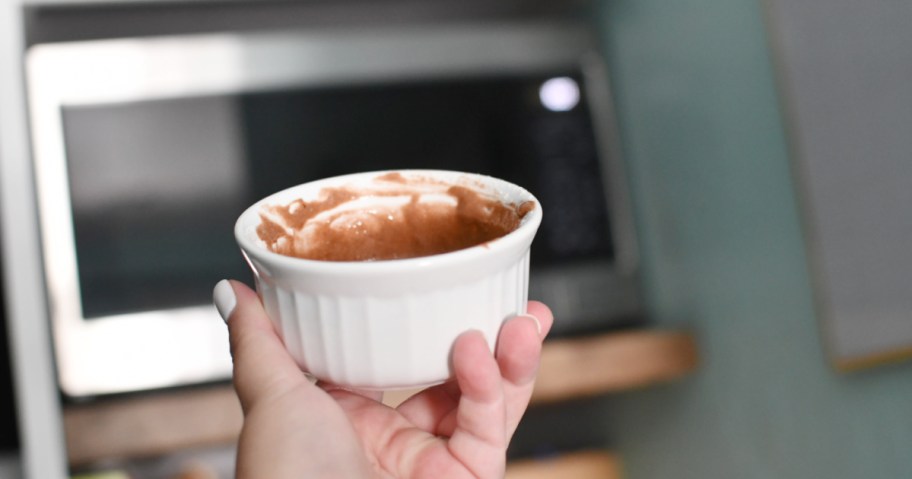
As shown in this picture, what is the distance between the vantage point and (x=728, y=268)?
3.13 feet

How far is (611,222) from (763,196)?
267mm

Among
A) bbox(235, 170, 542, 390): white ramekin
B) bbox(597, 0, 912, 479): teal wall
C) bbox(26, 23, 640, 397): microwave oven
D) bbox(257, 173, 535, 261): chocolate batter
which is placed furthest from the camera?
bbox(26, 23, 640, 397): microwave oven

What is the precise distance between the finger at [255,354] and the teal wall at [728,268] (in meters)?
0.56

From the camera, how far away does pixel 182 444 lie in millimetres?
875

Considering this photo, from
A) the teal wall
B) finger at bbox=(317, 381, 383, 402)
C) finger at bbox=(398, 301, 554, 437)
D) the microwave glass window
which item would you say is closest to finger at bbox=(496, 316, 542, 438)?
finger at bbox=(398, 301, 554, 437)

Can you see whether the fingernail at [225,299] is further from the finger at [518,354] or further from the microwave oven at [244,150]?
the microwave oven at [244,150]

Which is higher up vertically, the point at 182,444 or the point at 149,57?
the point at 149,57

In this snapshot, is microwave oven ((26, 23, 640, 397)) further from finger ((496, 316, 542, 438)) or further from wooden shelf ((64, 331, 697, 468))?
finger ((496, 316, 542, 438))

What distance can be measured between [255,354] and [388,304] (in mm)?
113

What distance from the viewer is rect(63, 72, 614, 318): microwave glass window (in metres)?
0.96

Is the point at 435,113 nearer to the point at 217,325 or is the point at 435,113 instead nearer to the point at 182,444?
the point at 217,325

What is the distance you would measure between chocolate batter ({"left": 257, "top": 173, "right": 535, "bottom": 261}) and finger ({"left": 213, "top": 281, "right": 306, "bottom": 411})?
A: 0.16 feet

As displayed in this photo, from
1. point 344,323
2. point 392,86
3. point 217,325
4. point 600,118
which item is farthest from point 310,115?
point 344,323

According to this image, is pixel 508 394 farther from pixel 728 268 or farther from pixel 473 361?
pixel 728 268
